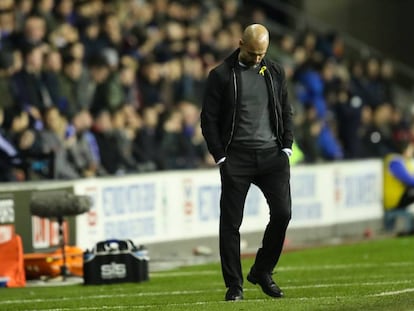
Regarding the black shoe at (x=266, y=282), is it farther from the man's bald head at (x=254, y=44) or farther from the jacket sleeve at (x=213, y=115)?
→ the man's bald head at (x=254, y=44)

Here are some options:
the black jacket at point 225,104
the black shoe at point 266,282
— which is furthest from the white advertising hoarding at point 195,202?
the black jacket at point 225,104

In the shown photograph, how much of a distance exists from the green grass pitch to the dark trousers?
447 millimetres

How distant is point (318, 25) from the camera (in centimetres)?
3481

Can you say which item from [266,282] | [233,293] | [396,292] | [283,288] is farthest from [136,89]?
[233,293]

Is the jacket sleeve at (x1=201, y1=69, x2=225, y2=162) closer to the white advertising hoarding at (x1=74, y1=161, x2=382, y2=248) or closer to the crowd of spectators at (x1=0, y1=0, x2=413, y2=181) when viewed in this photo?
the white advertising hoarding at (x1=74, y1=161, x2=382, y2=248)

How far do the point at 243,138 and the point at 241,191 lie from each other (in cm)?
48

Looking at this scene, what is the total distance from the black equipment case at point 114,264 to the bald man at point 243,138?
418cm

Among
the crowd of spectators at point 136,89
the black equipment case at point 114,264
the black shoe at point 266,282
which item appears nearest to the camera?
the black shoe at point 266,282

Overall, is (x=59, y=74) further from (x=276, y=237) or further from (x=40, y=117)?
(x=276, y=237)

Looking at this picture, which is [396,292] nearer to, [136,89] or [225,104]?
[225,104]

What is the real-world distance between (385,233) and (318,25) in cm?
1061

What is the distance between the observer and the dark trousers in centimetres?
1233

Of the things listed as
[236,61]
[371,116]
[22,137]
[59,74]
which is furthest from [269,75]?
[371,116]

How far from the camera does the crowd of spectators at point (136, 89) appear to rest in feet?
67.8
